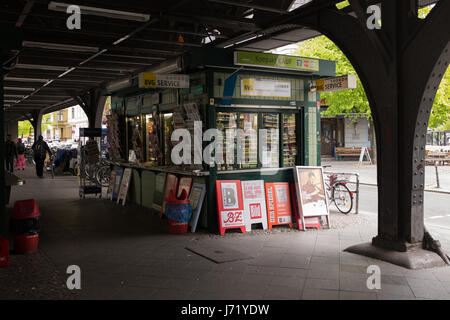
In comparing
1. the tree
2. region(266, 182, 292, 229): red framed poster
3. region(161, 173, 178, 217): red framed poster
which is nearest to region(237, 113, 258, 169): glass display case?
region(266, 182, 292, 229): red framed poster

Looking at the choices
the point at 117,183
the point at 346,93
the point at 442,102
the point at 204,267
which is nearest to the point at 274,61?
the point at 204,267

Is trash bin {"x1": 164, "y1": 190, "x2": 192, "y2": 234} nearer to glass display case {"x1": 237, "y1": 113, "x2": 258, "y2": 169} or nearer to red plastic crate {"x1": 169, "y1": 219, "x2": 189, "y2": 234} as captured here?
red plastic crate {"x1": 169, "y1": 219, "x2": 189, "y2": 234}

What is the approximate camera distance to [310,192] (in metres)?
8.48

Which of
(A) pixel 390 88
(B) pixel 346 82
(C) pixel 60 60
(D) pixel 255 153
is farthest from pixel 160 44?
(A) pixel 390 88

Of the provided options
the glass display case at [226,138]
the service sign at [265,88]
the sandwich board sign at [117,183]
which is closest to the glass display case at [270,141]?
the service sign at [265,88]

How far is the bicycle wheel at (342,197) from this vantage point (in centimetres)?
972

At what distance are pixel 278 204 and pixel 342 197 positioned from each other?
213 cm

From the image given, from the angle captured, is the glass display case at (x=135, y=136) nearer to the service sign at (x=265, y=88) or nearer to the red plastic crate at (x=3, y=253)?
the service sign at (x=265, y=88)

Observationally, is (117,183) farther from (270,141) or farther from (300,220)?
(300,220)

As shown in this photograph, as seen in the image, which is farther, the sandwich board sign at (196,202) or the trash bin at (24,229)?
the sandwich board sign at (196,202)

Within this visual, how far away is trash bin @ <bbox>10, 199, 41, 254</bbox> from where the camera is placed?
21.7 feet

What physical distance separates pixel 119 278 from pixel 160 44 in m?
6.70

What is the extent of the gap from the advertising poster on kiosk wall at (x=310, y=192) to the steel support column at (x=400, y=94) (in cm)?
201

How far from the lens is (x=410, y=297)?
4699mm
